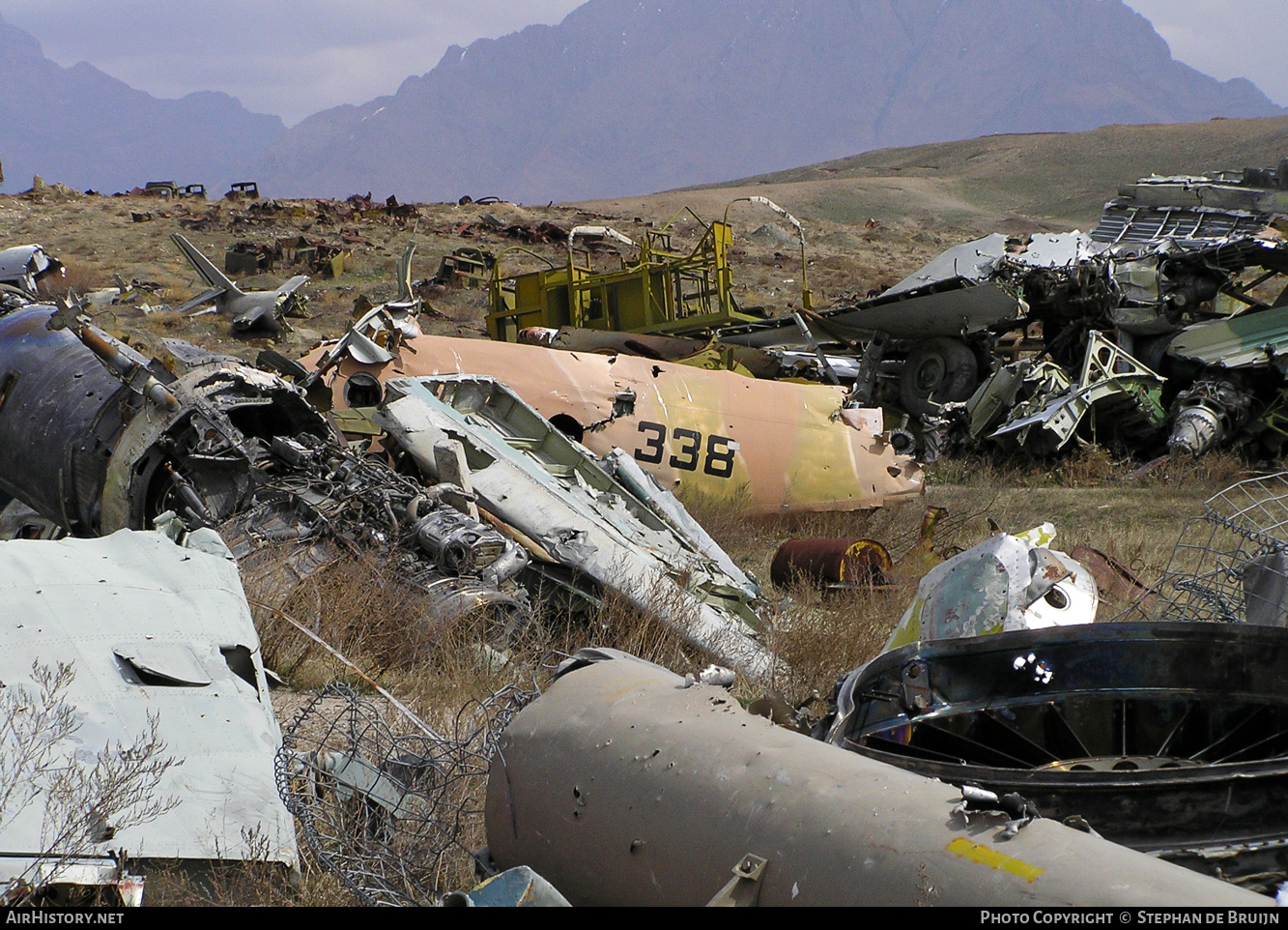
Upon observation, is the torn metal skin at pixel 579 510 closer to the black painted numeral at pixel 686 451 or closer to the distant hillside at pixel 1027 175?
the black painted numeral at pixel 686 451

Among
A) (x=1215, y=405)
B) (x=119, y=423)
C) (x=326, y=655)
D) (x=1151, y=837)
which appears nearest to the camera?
(x=1151, y=837)

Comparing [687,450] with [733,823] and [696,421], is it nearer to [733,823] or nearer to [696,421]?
[696,421]

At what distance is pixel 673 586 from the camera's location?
23.7ft

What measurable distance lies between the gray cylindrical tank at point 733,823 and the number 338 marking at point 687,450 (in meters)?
7.08

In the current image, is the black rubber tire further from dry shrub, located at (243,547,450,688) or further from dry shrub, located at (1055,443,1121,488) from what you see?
dry shrub, located at (243,547,450,688)

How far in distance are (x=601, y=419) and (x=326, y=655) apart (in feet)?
15.8

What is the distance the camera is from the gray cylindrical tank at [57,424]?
23.2ft

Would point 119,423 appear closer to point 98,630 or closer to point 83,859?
point 98,630

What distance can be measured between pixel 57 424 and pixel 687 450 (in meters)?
5.59

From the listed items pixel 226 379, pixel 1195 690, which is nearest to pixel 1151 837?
pixel 1195 690

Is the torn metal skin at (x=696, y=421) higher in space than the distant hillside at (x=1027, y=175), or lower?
lower

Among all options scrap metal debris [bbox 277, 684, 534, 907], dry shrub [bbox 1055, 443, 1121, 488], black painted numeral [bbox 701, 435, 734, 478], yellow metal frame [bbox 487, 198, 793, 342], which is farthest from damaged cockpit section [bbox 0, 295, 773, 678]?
yellow metal frame [bbox 487, 198, 793, 342]

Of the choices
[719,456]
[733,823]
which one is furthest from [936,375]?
A: [733,823]

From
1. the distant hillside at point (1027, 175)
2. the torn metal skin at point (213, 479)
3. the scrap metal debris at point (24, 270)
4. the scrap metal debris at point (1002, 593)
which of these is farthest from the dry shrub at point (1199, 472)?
the distant hillside at point (1027, 175)
